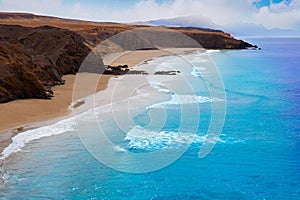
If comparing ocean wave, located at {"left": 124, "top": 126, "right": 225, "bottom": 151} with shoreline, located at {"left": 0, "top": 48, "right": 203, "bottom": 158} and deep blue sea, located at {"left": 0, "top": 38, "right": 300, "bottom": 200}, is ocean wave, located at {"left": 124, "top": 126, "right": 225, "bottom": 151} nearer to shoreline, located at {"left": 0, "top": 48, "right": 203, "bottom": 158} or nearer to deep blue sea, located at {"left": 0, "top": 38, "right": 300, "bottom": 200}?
deep blue sea, located at {"left": 0, "top": 38, "right": 300, "bottom": 200}

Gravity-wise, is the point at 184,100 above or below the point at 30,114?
above

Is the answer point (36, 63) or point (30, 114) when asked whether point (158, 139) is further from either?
point (36, 63)

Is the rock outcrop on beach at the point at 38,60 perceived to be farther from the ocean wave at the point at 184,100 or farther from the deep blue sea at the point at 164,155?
the ocean wave at the point at 184,100

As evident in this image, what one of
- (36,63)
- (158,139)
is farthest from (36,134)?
(36,63)

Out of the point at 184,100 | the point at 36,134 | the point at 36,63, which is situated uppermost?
the point at 36,63

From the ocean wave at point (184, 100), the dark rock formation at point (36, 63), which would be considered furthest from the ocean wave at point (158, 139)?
the dark rock formation at point (36, 63)

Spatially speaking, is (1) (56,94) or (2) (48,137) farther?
(1) (56,94)

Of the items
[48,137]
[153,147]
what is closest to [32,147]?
[48,137]

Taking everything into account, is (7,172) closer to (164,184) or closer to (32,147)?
(32,147)

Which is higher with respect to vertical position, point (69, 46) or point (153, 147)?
point (69, 46)
